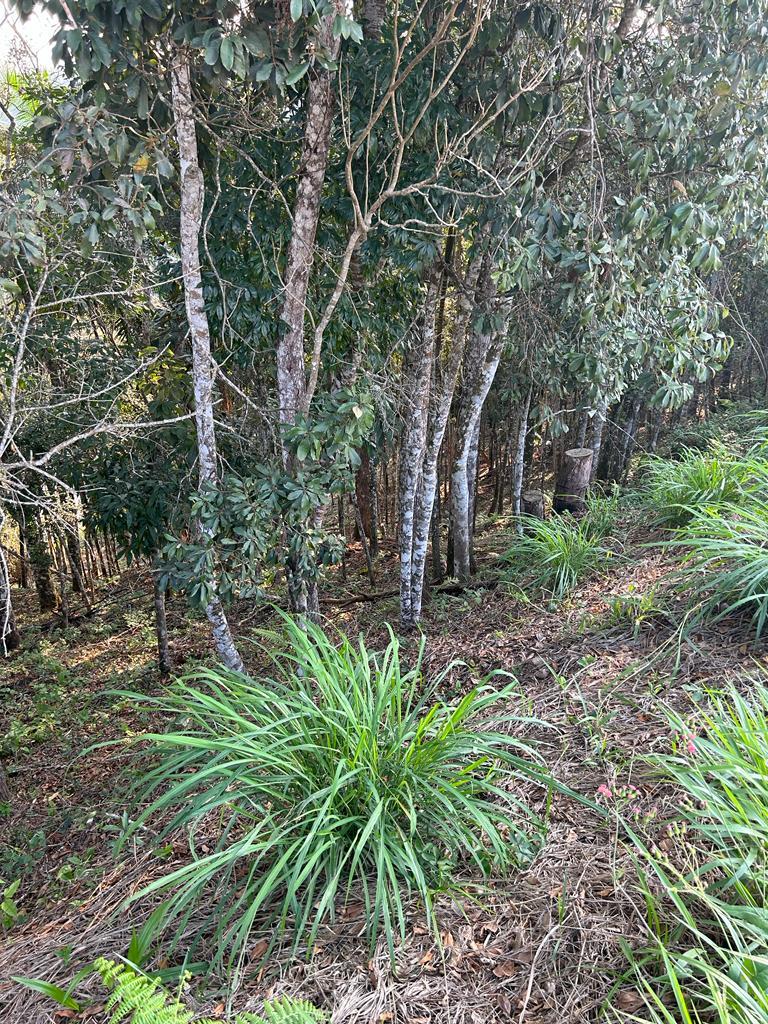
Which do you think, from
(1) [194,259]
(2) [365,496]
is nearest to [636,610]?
(1) [194,259]

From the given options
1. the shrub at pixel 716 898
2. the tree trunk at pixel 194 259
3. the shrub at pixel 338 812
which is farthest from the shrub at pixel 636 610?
the tree trunk at pixel 194 259

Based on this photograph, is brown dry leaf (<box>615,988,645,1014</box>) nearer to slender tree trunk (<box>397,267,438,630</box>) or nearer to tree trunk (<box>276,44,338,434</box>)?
tree trunk (<box>276,44,338,434</box>)

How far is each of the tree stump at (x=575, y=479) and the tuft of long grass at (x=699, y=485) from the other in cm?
117

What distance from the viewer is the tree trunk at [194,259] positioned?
2.97 meters

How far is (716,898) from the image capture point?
154 cm

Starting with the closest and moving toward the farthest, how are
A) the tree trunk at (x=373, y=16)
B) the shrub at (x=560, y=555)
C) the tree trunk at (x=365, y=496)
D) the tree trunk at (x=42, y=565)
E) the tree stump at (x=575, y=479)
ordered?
the tree trunk at (x=373, y=16) < the shrub at (x=560, y=555) < the tree stump at (x=575, y=479) < the tree trunk at (x=42, y=565) < the tree trunk at (x=365, y=496)

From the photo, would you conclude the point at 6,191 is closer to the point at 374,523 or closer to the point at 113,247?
the point at 113,247

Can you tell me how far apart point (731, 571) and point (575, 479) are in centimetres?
329

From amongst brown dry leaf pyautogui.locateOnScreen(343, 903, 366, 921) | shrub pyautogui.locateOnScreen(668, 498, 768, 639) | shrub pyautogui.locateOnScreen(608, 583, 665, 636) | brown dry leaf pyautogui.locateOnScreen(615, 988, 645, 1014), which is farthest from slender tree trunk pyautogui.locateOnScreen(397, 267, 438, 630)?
brown dry leaf pyautogui.locateOnScreen(615, 988, 645, 1014)

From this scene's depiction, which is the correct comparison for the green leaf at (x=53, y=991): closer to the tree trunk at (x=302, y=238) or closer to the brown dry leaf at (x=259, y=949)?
the brown dry leaf at (x=259, y=949)

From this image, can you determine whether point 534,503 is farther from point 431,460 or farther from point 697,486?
point 697,486

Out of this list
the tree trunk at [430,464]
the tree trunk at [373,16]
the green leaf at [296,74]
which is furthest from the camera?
the tree trunk at [430,464]

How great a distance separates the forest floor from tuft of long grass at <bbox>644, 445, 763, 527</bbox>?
30 cm

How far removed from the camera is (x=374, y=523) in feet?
28.3
